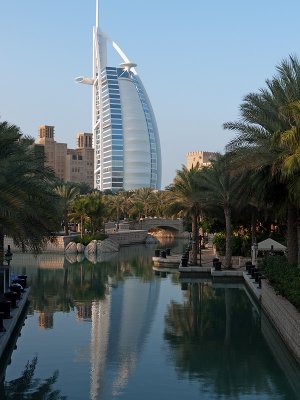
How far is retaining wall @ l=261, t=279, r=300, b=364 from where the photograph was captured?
15.8 m

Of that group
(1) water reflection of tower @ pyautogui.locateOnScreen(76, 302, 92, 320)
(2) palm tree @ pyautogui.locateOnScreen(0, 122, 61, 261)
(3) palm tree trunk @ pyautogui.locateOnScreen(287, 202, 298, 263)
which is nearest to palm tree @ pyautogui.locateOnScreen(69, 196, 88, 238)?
(2) palm tree @ pyautogui.locateOnScreen(0, 122, 61, 261)

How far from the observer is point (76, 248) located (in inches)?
2517

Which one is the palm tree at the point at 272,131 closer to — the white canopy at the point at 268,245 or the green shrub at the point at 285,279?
the green shrub at the point at 285,279

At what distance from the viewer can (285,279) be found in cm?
1909

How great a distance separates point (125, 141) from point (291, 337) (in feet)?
563

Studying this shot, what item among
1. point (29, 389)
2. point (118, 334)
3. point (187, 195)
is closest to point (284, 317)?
point (118, 334)

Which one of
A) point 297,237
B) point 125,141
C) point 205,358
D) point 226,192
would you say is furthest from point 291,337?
point 125,141

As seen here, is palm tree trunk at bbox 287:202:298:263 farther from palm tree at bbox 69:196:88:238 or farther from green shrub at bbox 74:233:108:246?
palm tree at bbox 69:196:88:238

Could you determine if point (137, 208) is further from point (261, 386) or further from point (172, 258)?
point (261, 386)

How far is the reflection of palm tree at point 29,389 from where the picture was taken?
42.4 feet

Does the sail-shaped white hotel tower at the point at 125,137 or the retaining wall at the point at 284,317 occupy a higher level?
the sail-shaped white hotel tower at the point at 125,137

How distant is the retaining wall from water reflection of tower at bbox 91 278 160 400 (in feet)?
13.8

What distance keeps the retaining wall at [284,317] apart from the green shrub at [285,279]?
8.8 inches

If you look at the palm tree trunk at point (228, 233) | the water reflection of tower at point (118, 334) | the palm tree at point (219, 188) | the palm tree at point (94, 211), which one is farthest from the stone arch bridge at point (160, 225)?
the water reflection of tower at point (118, 334)
